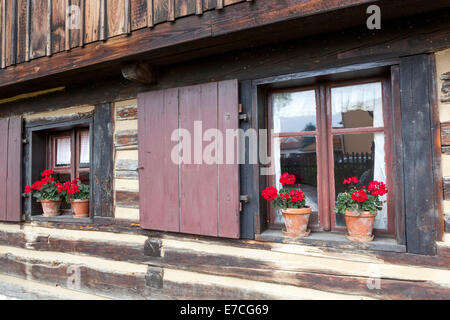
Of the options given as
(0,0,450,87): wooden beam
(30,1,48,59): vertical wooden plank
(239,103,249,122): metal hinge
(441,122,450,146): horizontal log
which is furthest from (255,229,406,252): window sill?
(30,1,48,59): vertical wooden plank

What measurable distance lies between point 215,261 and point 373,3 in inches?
89.9

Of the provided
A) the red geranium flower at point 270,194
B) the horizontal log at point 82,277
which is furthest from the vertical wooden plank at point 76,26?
the horizontal log at point 82,277

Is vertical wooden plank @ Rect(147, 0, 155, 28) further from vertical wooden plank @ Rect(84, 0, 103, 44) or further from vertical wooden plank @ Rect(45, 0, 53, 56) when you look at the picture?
vertical wooden plank @ Rect(45, 0, 53, 56)

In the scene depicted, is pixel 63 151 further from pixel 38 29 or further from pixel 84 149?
pixel 38 29

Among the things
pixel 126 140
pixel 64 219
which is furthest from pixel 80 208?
pixel 126 140

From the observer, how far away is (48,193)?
344 cm

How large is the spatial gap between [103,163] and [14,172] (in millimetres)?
1446

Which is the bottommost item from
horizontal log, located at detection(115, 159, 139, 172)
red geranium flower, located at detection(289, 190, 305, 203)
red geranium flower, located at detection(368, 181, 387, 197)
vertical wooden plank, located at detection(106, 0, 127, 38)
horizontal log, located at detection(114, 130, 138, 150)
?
red geranium flower, located at detection(289, 190, 305, 203)

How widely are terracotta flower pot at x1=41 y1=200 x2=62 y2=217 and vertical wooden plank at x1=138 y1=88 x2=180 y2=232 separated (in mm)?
1453

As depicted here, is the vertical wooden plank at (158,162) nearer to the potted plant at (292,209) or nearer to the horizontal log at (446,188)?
the potted plant at (292,209)

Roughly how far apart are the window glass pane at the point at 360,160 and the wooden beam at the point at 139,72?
6.04ft

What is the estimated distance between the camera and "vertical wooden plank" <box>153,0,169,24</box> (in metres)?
2.32

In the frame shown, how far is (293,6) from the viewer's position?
191 centimetres
